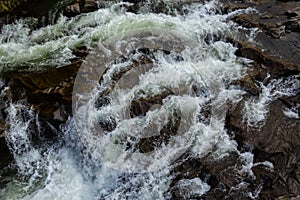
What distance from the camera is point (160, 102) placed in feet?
16.8

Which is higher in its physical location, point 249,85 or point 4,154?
point 249,85

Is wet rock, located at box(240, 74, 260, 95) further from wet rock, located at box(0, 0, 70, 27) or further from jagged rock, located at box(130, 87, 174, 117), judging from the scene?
wet rock, located at box(0, 0, 70, 27)

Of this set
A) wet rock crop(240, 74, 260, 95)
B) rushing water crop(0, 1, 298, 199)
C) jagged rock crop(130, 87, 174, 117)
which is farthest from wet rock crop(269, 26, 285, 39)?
jagged rock crop(130, 87, 174, 117)

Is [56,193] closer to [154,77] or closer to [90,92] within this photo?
[90,92]

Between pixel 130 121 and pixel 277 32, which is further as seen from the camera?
pixel 277 32

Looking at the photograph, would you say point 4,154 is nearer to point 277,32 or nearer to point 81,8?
point 81,8

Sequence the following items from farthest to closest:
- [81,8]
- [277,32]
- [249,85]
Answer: [81,8] < [277,32] < [249,85]

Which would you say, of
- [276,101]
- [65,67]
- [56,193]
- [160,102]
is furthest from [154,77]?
[56,193]

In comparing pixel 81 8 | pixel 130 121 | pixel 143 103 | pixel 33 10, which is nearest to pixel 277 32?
pixel 143 103

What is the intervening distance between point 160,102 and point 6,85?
2248mm

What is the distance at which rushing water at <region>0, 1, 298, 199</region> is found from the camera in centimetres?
489

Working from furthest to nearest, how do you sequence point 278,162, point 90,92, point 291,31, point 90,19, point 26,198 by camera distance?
point 90,19 < point 291,31 < point 90,92 < point 26,198 < point 278,162

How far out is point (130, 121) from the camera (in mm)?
5090

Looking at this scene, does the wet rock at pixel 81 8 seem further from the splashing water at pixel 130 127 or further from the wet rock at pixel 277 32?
the wet rock at pixel 277 32
